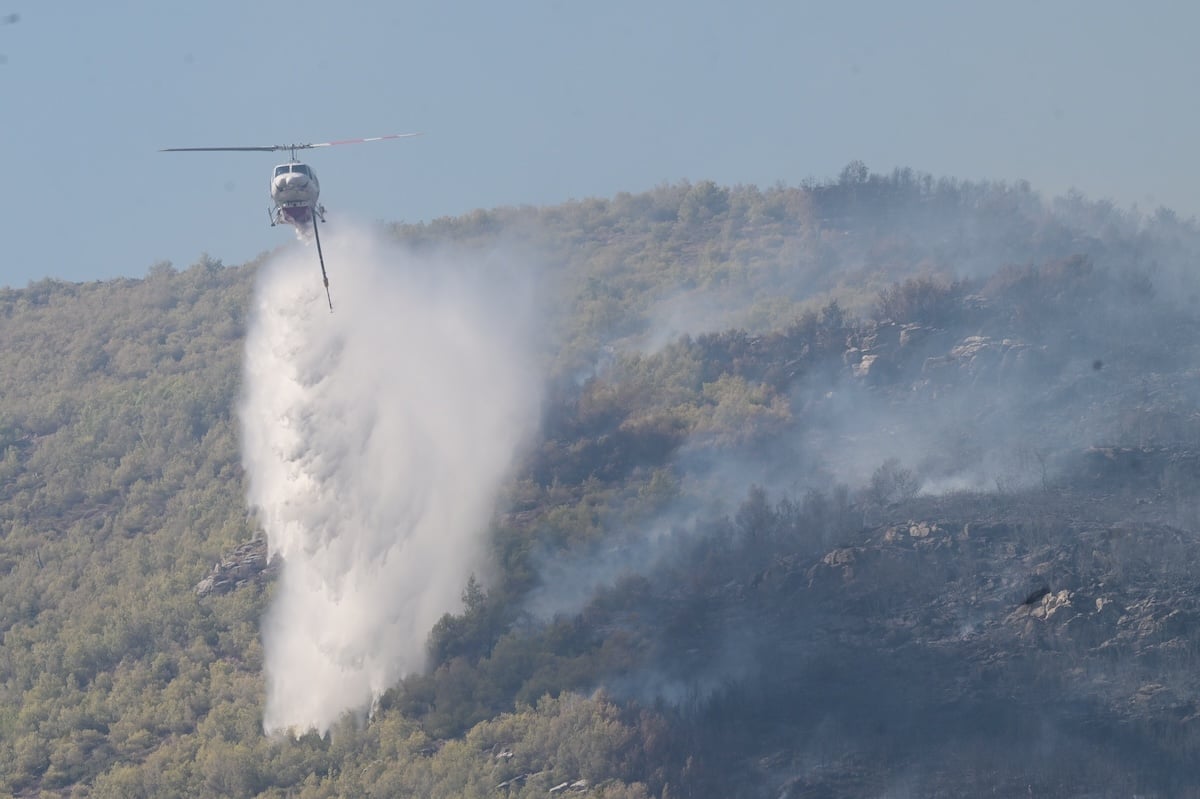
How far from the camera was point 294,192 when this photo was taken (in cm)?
11006

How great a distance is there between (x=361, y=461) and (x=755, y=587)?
104 ft

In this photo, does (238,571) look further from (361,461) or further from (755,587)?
(755,587)

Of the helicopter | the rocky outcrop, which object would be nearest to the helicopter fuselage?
the helicopter

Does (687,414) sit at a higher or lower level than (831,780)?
higher

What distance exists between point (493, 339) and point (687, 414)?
23.0 m

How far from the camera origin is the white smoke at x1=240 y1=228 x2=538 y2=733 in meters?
133

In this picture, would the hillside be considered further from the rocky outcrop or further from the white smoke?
the white smoke

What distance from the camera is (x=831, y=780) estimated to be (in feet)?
352

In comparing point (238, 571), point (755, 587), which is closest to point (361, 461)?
point (238, 571)

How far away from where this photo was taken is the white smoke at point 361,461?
5236 inches

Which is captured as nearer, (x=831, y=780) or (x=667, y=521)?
(x=831, y=780)

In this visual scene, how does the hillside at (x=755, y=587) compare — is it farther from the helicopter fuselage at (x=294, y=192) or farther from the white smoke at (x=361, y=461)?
the helicopter fuselage at (x=294, y=192)

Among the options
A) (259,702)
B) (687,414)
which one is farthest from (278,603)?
(687,414)

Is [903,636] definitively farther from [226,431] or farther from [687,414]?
[226,431]
